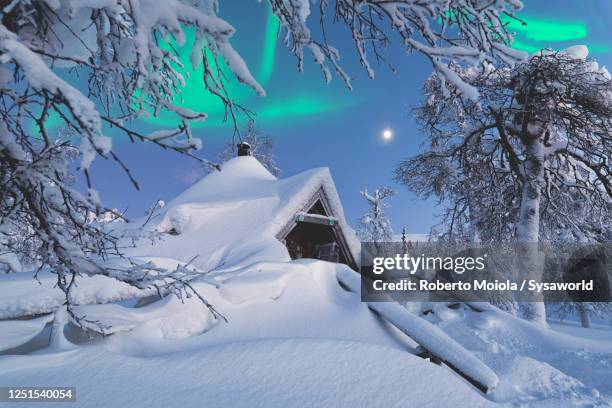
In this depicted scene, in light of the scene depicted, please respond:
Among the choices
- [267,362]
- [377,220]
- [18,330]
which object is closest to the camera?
[267,362]

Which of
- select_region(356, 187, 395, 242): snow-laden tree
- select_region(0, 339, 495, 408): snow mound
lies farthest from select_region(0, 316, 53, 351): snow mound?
select_region(356, 187, 395, 242): snow-laden tree

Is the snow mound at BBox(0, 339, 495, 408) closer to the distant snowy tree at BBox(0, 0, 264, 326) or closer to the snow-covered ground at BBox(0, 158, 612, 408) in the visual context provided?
the snow-covered ground at BBox(0, 158, 612, 408)

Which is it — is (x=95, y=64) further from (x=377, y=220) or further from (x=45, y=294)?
(x=377, y=220)

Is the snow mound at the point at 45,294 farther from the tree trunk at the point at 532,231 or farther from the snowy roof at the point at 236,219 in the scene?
the tree trunk at the point at 532,231

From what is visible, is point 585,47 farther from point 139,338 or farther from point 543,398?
point 139,338

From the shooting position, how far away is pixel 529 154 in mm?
8055

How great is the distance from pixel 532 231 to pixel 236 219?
7620 millimetres

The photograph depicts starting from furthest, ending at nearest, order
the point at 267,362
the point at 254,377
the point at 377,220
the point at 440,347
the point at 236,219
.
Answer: the point at 377,220 → the point at 236,219 → the point at 440,347 → the point at 267,362 → the point at 254,377

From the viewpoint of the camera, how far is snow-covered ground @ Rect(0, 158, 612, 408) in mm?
1736

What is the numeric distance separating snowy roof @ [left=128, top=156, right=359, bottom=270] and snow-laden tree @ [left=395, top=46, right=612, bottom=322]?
360cm

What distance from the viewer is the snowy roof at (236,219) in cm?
598

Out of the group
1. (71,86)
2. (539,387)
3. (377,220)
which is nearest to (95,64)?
(71,86)

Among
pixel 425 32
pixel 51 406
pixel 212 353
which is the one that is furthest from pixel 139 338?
pixel 425 32

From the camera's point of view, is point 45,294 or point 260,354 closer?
point 260,354
